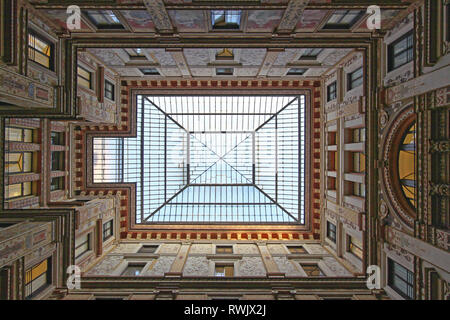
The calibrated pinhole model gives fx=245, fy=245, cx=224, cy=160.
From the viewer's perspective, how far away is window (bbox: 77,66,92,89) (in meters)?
19.1

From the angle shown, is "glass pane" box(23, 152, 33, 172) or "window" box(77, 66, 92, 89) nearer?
"glass pane" box(23, 152, 33, 172)

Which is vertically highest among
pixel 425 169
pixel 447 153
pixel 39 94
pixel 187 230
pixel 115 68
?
pixel 115 68

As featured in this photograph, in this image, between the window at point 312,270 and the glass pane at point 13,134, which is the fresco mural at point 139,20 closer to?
the glass pane at point 13,134

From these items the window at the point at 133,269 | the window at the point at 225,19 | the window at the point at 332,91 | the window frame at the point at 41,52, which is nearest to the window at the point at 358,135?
the window at the point at 332,91

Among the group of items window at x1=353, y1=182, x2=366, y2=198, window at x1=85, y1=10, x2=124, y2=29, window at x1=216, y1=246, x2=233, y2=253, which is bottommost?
window at x1=216, y1=246, x2=233, y2=253

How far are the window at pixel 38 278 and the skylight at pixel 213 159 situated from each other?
453 inches

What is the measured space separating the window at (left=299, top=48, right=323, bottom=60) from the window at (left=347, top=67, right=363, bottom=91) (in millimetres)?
3109

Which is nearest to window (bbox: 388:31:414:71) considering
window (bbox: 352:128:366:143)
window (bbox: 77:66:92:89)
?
window (bbox: 352:128:366:143)

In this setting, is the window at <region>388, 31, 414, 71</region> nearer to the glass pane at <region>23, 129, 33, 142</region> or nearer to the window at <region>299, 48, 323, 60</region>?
the window at <region>299, 48, 323, 60</region>

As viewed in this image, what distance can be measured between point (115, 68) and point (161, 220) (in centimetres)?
1599

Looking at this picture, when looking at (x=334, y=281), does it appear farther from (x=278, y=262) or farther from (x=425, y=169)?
(x=425, y=169)

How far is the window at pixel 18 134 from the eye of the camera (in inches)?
590

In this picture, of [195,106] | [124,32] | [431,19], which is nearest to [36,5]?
[124,32]

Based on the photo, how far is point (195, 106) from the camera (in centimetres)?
2798
